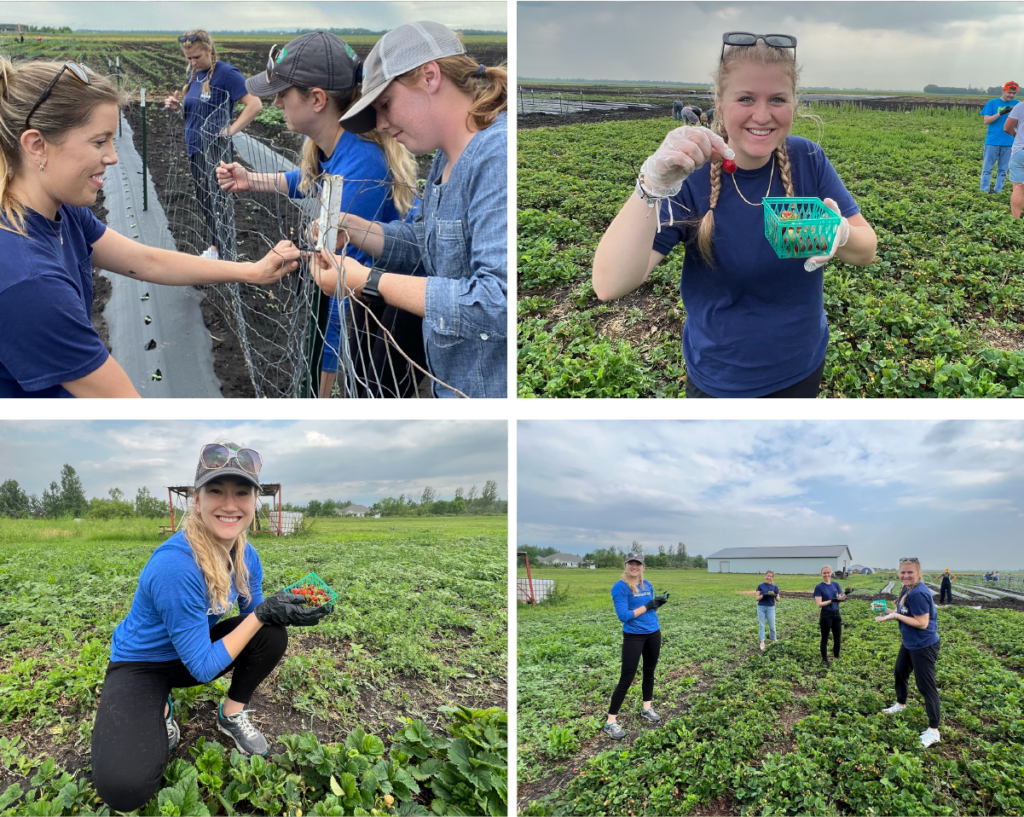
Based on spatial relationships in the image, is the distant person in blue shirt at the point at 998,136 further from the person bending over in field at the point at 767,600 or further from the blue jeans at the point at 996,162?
the person bending over in field at the point at 767,600

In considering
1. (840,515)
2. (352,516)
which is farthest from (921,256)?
(352,516)

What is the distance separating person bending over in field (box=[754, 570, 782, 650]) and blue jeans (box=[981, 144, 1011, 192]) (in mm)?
1743

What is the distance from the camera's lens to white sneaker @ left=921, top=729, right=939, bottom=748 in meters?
2.73

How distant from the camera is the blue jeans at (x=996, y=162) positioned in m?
2.77

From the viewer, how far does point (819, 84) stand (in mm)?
2523

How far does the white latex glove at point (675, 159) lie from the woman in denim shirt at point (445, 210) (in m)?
0.51

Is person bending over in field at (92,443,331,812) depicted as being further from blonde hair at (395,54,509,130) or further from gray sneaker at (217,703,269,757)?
blonde hair at (395,54,509,130)

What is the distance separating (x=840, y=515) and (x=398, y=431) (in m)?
1.72

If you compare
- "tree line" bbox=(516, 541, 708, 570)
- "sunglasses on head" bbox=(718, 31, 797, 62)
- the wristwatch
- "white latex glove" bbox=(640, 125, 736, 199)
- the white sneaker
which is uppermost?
"sunglasses on head" bbox=(718, 31, 797, 62)

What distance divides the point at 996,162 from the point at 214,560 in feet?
10.8

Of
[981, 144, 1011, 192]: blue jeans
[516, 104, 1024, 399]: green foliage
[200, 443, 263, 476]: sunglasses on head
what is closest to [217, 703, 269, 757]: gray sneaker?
[200, 443, 263, 476]: sunglasses on head

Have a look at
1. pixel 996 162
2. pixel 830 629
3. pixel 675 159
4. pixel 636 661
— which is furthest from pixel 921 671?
pixel 675 159

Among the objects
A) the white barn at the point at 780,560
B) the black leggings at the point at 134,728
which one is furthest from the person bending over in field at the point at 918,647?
the black leggings at the point at 134,728

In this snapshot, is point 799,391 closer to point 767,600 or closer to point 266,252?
point 767,600
